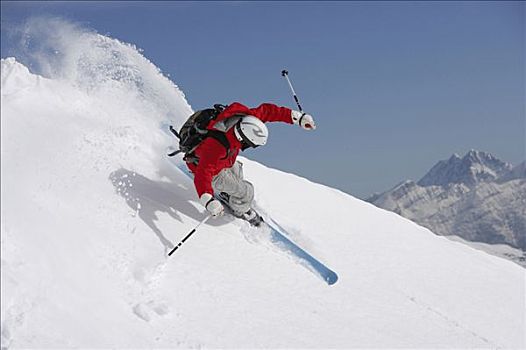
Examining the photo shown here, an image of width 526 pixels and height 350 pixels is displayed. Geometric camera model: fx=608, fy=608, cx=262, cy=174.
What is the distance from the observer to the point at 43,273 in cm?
531

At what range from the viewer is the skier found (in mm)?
7768

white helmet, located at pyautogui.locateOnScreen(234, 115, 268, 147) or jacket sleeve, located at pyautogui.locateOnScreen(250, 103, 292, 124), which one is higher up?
jacket sleeve, located at pyautogui.locateOnScreen(250, 103, 292, 124)

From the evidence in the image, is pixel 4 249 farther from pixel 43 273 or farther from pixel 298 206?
pixel 298 206

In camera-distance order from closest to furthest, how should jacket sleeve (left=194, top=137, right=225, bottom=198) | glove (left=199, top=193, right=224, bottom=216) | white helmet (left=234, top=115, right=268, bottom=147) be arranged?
glove (left=199, top=193, right=224, bottom=216) < jacket sleeve (left=194, top=137, right=225, bottom=198) < white helmet (left=234, top=115, right=268, bottom=147)

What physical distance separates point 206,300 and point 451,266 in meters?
5.62

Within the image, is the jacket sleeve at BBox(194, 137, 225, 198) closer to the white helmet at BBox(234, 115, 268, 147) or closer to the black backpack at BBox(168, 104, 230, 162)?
the black backpack at BBox(168, 104, 230, 162)

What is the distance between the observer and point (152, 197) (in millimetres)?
8359

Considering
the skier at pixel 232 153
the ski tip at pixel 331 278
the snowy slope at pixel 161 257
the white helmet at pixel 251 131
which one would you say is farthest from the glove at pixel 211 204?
the ski tip at pixel 331 278

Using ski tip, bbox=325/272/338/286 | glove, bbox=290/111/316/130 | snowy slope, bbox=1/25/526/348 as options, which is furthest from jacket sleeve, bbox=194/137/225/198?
ski tip, bbox=325/272/338/286

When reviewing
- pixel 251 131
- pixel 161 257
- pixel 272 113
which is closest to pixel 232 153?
pixel 251 131

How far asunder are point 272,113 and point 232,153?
963 mm

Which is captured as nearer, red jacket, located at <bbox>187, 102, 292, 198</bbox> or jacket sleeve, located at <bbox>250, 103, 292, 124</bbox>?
red jacket, located at <bbox>187, 102, 292, 198</bbox>

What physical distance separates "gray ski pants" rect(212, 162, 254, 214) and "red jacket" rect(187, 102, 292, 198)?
15 centimetres

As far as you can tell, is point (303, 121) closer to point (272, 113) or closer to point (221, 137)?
point (272, 113)
